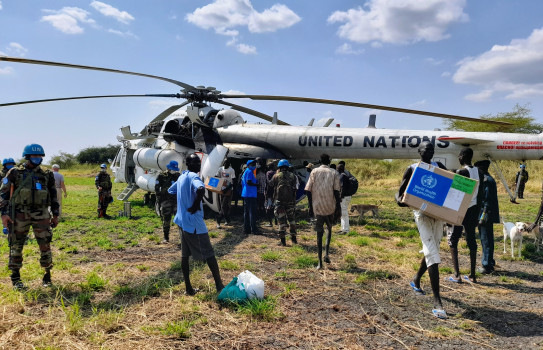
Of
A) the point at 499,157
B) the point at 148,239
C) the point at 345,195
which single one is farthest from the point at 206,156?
the point at 499,157

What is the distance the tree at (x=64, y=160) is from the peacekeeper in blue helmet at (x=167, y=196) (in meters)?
61.0

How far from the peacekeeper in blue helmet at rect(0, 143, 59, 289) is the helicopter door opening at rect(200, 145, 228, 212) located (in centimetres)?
508

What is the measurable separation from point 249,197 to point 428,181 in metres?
5.29

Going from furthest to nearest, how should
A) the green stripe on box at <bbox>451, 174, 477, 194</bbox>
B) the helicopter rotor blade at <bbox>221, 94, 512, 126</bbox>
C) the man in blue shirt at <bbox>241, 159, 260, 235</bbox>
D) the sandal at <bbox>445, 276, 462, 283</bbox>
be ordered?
the man in blue shirt at <bbox>241, 159, 260, 235</bbox> → the helicopter rotor blade at <bbox>221, 94, 512, 126</bbox> → the sandal at <bbox>445, 276, 462, 283</bbox> → the green stripe on box at <bbox>451, 174, 477, 194</bbox>

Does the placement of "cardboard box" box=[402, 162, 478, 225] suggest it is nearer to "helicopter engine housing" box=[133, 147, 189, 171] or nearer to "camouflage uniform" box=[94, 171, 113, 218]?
"helicopter engine housing" box=[133, 147, 189, 171]

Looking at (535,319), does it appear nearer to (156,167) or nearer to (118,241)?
(118,241)

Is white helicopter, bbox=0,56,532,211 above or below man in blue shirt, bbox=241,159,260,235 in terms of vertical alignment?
above

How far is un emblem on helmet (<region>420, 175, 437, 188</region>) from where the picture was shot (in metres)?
3.94

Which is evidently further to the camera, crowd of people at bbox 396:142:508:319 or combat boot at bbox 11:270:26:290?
combat boot at bbox 11:270:26:290

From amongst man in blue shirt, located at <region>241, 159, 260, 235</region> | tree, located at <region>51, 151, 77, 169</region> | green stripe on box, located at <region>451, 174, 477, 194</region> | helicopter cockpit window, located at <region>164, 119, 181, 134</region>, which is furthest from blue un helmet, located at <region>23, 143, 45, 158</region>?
tree, located at <region>51, 151, 77, 169</region>

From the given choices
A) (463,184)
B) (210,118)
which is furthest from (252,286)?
(210,118)

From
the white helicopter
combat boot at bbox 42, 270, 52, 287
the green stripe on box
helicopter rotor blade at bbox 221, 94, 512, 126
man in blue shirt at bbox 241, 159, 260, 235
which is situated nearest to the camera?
the green stripe on box

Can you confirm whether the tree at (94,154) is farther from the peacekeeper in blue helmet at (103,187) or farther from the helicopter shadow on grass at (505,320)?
the helicopter shadow on grass at (505,320)

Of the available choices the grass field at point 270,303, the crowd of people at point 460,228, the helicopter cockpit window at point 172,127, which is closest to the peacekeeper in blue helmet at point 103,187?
the helicopter cockpit window at point 172,127
